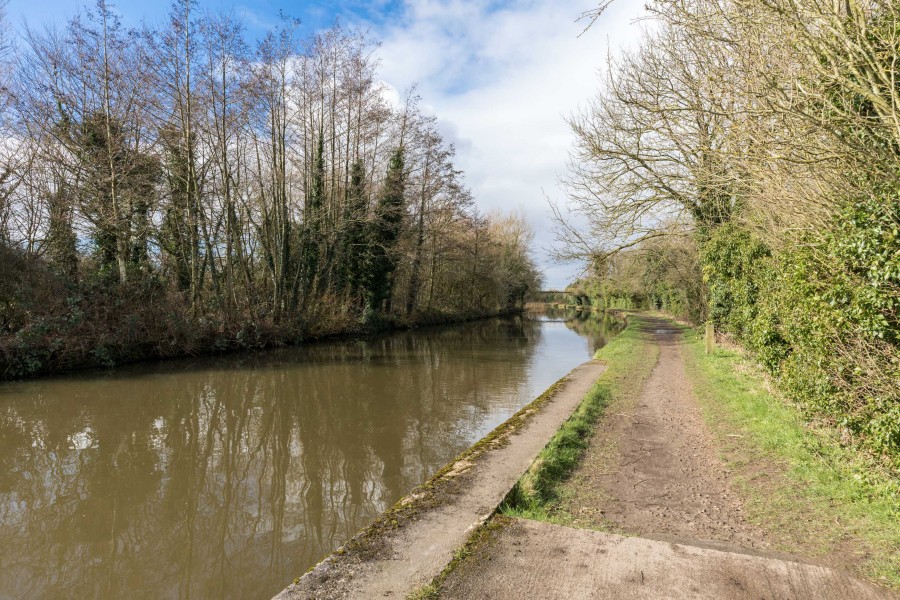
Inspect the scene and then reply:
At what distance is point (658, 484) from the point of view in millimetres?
4496

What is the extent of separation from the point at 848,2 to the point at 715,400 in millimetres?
5795

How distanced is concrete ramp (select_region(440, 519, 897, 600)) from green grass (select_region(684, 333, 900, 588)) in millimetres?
414

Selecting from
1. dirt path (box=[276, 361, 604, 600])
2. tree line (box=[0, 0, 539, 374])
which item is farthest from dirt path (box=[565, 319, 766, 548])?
tree line (box=[0, 0, 539, 374])

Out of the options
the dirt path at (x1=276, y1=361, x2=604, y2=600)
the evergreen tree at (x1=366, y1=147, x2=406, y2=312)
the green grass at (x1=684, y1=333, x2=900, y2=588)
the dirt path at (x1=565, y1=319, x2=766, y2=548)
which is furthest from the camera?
the evergreen tree at (x1=366, y1=147, x2=406, y2=312)

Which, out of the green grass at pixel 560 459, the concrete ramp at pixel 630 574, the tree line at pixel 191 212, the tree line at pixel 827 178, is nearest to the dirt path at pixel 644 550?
the concrete ramp at pixel 630 574

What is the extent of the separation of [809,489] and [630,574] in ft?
7.67

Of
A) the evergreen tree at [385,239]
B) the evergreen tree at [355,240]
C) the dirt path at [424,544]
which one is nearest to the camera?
the dirt path at [424,544]

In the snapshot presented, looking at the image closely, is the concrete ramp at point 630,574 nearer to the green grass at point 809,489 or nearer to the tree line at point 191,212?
the green grass at point 809,489

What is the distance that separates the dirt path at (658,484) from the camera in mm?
3596

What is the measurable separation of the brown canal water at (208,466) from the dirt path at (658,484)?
2.08 metres

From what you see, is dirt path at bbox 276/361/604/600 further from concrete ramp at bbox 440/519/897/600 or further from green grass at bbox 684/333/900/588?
→ green grass at bbox 684/333/900/588

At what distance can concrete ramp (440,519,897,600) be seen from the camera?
2.71m

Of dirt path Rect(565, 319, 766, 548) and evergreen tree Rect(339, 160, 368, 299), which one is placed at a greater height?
evergreen tree Rect(339, 160, 368, 299)

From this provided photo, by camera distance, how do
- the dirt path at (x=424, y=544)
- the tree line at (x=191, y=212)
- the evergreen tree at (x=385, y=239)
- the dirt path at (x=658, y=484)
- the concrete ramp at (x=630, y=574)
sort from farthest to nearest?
the evergreen tree at (x=385, y=239), the tree line at (x=191, y=212), the dirt path at (x=658, y=484), the dirt path at (x=424, y=544), the concrete ramp at (x=630, y=574)
